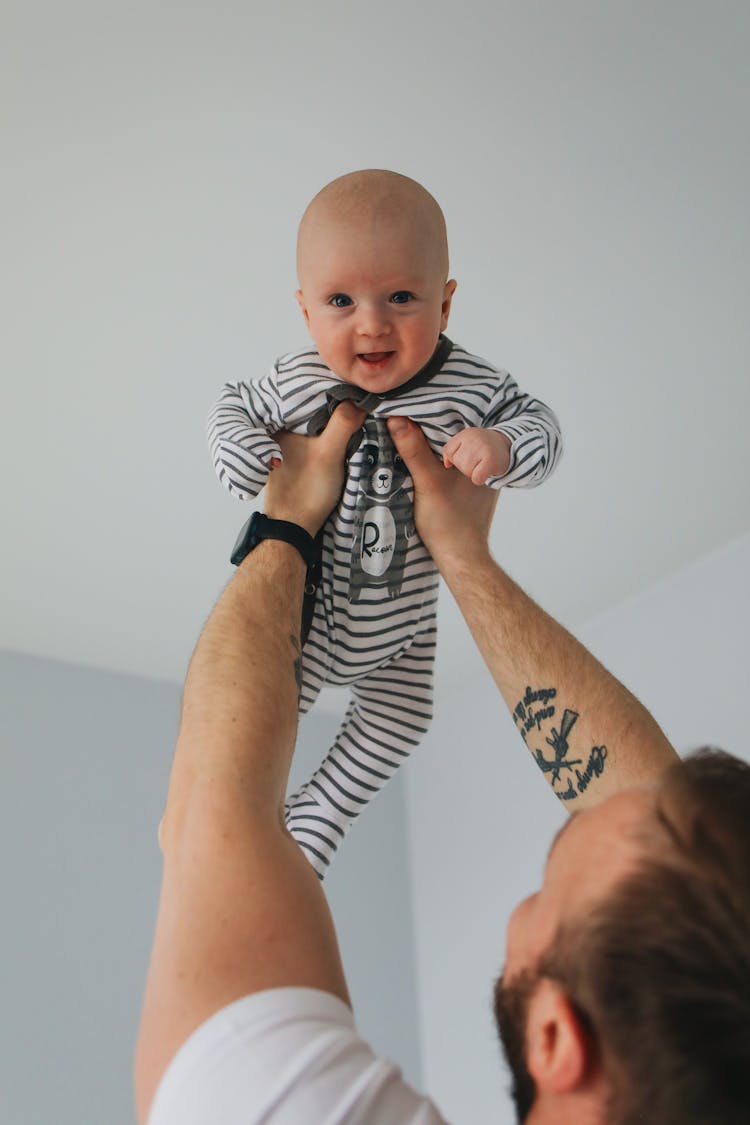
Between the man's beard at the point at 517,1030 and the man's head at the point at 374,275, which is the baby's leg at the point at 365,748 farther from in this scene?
the man's beard at the point at 517,1030

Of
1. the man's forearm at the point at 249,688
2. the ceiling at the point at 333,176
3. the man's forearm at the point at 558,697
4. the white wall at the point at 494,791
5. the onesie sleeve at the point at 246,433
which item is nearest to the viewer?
the man's forearm at the point at 249,688

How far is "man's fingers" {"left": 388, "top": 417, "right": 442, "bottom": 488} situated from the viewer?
1080mm

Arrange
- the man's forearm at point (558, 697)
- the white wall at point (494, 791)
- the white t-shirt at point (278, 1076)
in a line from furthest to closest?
the white wall at point (494, 791) → the man's forearm at point (558, 697) → the white t-shirt at point (278, 1076)

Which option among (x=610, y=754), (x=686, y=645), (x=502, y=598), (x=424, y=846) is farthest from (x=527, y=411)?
(x=424, y=846)

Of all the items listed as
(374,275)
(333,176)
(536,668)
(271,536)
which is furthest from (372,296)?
(333,176)

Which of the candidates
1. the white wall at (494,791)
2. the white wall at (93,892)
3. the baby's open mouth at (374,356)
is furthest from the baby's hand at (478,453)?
the white wall at (93,892)

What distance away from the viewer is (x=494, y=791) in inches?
134

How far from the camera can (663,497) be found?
2.73 m

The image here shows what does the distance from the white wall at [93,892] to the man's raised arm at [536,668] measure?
2.34 m

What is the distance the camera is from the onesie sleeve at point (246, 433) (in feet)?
3.42

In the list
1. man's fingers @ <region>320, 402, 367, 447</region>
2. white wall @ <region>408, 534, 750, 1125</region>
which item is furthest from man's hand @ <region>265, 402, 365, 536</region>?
white wall @ <region>408, 534, 750, 1125</region>

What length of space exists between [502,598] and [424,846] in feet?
9.09

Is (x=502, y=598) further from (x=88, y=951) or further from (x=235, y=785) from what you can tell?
(x=88, y=951)

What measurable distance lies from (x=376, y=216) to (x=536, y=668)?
44 centimetres
